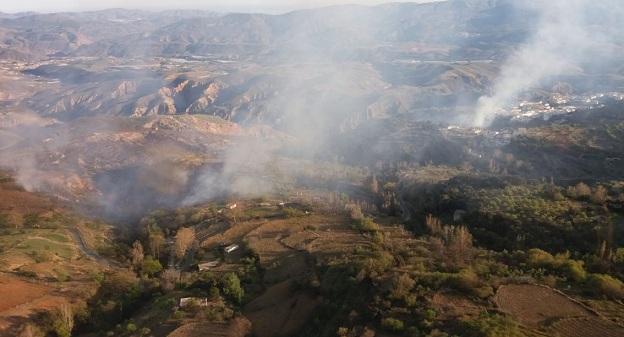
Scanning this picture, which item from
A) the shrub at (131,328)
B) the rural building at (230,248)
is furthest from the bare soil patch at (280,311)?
the rural building at (230,248)

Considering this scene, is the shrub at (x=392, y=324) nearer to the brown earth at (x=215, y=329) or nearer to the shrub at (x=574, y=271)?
the brown earth at (x=215, y=329)

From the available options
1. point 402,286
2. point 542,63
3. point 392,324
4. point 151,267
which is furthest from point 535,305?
point 542,63

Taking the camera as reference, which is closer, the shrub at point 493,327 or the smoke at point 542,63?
the shrub at point 493,327

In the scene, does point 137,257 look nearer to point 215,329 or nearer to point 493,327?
point 215,329

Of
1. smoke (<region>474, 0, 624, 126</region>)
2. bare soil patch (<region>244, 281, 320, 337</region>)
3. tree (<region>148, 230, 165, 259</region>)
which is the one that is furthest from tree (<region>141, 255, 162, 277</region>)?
smoke (<region>474, 0, 624, 126</region>)

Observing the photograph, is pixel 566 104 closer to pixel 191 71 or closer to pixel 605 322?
pixel 605 322

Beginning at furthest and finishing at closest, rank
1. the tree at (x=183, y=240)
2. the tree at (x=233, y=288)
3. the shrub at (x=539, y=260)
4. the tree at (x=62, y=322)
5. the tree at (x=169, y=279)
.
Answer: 1. the tree at (x=183, y=240)
2. the tree at (x=169, y=279)
3. the tree at (x=233, y=288)
4. the tree at (x=62, y=322)
5. the shrub at (x=539, y=260)
